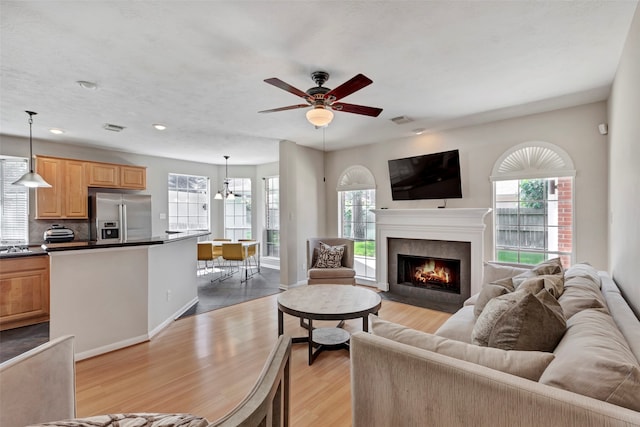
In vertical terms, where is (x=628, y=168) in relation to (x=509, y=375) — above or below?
above

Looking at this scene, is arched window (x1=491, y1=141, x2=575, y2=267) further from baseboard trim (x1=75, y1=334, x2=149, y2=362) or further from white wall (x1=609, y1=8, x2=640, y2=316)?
baseboard trim (x1=75, y1=334, x2=149, y2=362)

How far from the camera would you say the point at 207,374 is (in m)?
2.50

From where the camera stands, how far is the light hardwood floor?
208cm

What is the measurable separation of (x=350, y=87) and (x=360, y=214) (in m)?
3.76

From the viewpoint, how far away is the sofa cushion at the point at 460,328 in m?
2.02

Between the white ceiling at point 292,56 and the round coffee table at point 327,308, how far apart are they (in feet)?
7.00

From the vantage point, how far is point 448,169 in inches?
174

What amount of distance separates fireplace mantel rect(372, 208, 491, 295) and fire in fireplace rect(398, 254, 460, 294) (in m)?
0.31

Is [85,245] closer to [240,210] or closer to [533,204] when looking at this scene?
[240,210]

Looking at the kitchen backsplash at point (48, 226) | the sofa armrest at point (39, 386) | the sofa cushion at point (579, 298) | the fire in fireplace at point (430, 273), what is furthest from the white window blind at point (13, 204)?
the sofa cushion at point (579, 298)

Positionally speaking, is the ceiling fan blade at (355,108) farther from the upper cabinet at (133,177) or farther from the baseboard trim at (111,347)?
the upper cabinet at (133,177)

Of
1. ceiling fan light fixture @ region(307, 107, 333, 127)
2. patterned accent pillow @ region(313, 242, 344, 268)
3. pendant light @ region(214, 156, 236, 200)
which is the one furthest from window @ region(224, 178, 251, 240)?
ceiling fan light fixture @ region(307, 107, 333, 127)

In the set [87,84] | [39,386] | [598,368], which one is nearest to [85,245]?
[87,84]

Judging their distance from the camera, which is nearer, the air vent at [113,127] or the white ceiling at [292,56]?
the white ceiling at [292,56]
